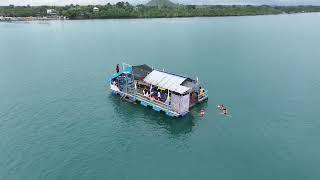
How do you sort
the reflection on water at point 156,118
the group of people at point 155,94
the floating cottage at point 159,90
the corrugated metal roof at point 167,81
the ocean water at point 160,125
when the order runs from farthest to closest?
the group of people at point 155,94
the corrugated metal roof at point 167,81
the floating cottage at point 159,90
the reflection on water at point 156,118
the ocean water at point 160,125

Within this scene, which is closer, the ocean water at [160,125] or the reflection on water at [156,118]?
the ocean water at [160,125]

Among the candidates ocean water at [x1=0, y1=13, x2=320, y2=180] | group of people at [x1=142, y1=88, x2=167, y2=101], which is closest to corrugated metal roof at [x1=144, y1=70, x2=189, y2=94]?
group of people at [x1=142, y1=88, x2=167, y2=101]

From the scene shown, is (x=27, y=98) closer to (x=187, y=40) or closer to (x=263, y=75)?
(x=263, y=75)

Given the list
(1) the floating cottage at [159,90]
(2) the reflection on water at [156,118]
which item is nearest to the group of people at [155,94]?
(1) the floating cottage at [159,90]

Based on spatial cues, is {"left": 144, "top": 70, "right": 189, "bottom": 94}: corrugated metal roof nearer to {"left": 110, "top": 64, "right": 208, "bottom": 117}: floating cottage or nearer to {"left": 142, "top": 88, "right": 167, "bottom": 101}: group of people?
{"left": 110, "top": 64, "right": 208, "bottom": 117}: floating cottage

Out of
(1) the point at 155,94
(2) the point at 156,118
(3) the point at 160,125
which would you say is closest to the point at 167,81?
(1) the point at 155,94

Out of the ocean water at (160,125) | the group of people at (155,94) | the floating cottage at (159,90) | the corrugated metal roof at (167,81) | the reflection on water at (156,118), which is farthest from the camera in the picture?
the group of people at (155,94)

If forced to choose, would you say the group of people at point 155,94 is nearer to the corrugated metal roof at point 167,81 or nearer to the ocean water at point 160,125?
the corrugated metal roof at point 167,81

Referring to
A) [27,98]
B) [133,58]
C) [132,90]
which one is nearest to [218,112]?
[132,90]

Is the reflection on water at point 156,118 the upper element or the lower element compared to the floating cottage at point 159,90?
lower
